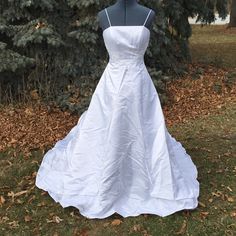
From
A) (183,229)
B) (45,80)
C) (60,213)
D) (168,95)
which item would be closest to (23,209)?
(60,213)

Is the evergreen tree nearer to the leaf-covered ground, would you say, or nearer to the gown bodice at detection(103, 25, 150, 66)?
the leaf-covered ground

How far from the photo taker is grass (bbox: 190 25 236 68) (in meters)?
12.3

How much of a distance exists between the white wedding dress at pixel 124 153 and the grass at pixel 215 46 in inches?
286

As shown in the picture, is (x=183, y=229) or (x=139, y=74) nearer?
(x=183, y=229)

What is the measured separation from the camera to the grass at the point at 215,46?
1235 centimetres

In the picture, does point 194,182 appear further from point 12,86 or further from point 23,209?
point 12,86

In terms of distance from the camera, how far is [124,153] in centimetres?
475

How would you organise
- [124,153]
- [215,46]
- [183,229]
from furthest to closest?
[215,46] < [124,153] < [183,229]

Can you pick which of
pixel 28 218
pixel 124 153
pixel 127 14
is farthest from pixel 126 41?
pixel 28 218

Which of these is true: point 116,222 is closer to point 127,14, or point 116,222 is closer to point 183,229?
point 183,229

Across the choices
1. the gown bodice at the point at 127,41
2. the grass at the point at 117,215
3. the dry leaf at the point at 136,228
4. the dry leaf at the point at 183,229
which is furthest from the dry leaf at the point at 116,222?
the gown bodice at the point at 127,41

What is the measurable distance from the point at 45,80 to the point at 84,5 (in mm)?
1482

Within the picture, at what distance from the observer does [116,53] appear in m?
4.63

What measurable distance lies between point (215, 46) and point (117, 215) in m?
12.3
